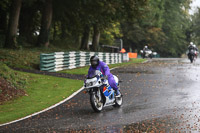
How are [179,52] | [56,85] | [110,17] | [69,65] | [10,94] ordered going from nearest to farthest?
[10,94]
[56,85]
[69,65]
[110,17]
[179,52]

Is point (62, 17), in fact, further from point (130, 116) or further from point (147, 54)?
point (130, 116)

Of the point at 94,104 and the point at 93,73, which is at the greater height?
the point at 93,73

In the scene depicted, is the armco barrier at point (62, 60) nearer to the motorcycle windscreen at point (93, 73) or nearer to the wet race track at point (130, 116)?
the wet race track at point (130, 116)

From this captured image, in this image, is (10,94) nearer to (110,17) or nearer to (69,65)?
(69,65)

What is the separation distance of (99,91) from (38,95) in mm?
4818

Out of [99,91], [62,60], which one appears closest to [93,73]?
[99,91]

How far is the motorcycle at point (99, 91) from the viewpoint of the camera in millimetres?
11359

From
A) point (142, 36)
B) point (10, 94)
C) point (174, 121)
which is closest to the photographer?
point (174, 121)

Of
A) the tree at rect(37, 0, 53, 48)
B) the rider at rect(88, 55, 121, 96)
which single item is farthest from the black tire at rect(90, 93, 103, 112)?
the tree at rect(37, 0, 53, 48)

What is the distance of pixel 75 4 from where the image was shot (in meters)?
37.7

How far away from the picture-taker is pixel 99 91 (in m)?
11.6

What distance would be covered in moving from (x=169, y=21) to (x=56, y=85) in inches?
2594

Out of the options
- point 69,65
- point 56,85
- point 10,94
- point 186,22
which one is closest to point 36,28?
point 69,65

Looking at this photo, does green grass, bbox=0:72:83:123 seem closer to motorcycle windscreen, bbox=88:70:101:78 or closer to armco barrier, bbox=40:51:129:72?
motorcycle windscreen, bbox=88:70:101:78
